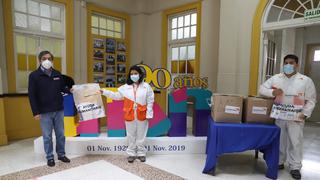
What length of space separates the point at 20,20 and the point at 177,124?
3482mm

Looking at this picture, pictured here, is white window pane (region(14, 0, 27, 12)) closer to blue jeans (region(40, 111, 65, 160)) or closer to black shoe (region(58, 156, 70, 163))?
blue jeans (region(40, 111, 65, 160))

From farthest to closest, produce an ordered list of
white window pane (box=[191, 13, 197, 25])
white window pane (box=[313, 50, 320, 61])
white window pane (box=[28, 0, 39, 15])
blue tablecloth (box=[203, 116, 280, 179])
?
white window pane (box=[313, 50, 320, 61]) → white window pane (box=[191, 13, 197, 25]) → white window pane (box=[28, 0, 39, 15]) → blue tablecloth (box=[203, 116, 280, 179])

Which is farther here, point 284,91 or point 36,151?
point 36,151

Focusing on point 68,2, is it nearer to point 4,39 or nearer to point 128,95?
point 4,39

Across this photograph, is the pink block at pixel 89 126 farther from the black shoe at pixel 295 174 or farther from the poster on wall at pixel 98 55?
the black shoe at pixel 295 174

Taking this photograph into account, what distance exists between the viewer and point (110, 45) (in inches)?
214

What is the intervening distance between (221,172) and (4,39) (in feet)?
13.7

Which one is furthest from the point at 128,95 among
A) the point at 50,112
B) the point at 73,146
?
the point at 73,146

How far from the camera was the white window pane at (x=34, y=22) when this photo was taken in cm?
420

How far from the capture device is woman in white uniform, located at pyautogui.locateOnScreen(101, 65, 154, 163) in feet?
9.75

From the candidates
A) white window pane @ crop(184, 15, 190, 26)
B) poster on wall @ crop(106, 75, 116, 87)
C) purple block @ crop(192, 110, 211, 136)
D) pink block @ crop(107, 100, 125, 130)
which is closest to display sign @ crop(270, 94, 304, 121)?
purple block @ crop(192, 110, 211, 136)

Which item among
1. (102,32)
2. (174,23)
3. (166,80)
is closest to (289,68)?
(166,80)

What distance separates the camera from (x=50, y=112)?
9.16 ft

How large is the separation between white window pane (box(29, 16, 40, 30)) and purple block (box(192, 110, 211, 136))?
3.47 m
